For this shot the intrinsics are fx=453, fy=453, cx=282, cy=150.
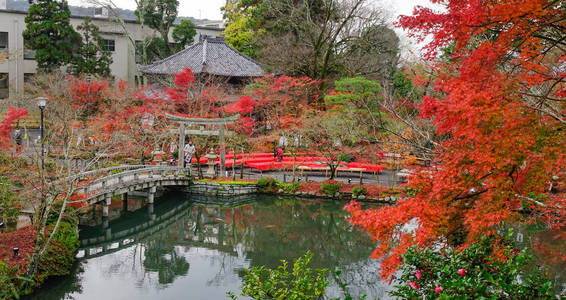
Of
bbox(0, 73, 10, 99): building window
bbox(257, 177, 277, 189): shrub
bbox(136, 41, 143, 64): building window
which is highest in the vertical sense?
bbox(136, 41, 143, 64): building window

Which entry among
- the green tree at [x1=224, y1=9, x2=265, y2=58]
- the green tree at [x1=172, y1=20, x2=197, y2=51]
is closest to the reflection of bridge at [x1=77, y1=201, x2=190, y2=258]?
the green tree at [x1=224, y1=9, x2=265, y2=58]

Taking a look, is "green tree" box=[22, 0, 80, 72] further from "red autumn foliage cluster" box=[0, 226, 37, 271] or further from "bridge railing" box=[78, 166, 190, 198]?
"red autumn foliage cluster" box=[0, 226, 37, 271]

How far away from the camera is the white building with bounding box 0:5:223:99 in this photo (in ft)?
109

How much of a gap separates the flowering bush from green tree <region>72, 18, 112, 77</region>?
30.8m

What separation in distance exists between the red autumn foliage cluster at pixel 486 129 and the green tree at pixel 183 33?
33.1 m

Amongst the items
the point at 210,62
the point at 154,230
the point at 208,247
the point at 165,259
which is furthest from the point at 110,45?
the point at 165,259

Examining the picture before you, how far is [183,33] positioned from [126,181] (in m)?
22.7

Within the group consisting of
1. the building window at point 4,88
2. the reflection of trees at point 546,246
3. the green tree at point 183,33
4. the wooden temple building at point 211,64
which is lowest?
the reflection of trees at point 546,246

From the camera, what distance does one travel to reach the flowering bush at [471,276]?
5.29 meters

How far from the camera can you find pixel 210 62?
3006 centimetres

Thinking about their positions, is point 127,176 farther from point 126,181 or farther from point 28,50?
point 28,50

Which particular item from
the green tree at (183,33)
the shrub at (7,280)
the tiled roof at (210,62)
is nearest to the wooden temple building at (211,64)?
the tiled roof at (210,62)

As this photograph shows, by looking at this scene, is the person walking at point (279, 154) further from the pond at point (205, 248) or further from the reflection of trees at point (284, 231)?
the reflection of trees at point (284, 231)

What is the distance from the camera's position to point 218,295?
10883 mm
